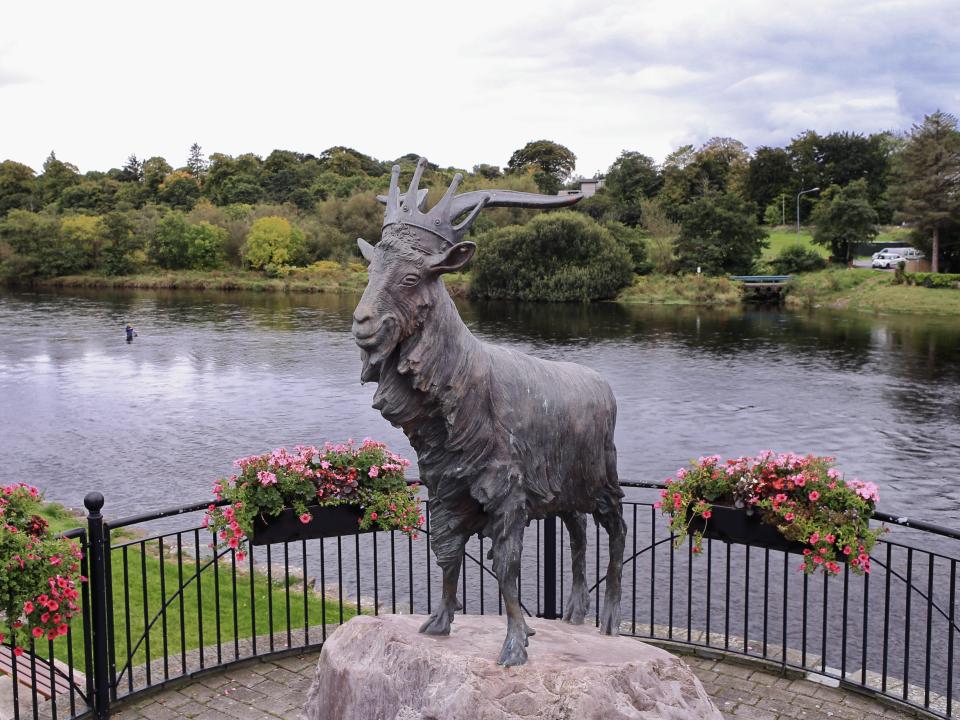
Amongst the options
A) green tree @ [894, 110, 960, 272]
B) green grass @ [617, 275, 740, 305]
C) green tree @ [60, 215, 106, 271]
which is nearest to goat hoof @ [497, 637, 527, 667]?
green grass @ [617, 275, 740, 305]

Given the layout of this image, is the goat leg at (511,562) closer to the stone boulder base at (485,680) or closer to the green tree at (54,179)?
the stone boulder base at (485,680)

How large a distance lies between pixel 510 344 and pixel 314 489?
32045mm

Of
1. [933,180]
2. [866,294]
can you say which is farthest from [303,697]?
[933,180]

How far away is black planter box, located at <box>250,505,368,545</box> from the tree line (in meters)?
50.6

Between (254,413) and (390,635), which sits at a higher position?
(390,635)

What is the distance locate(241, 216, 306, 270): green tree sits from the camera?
73.6 meters

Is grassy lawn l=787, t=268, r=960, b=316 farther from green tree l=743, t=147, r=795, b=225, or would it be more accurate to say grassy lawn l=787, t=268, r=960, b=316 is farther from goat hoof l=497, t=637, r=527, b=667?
goat hoof l=497, t=637, r=527, b=667

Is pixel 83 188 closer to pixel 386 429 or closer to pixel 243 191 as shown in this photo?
pixel 243 191

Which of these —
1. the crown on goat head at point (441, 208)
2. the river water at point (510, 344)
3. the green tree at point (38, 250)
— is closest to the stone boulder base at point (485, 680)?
the crown on goat head at point (441, 208)

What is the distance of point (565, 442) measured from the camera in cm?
557

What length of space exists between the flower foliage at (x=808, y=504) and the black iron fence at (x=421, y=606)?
233 mm

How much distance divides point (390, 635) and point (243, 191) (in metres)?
93.7

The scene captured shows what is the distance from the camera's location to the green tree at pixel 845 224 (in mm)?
58375

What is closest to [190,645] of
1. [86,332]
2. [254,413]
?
[254,413]
